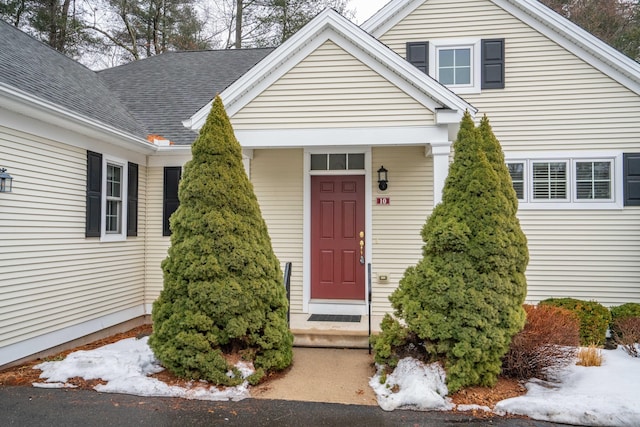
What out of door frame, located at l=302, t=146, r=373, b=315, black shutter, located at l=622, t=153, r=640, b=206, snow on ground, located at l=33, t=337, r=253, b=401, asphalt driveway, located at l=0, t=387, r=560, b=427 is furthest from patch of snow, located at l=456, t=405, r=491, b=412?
black shutter, located at l=622, t=153, r=640, b=206

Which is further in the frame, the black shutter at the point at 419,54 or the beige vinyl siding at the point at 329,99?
the black shutter at the point at 419,54

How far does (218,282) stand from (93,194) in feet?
9.82

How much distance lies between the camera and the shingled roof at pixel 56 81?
5.55 meters

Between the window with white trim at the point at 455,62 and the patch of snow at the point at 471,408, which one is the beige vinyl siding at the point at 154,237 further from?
the patch of snow at the point at 471,408

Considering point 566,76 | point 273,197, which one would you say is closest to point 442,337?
point 273,197

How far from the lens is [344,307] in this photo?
22.0 feet

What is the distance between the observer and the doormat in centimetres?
624

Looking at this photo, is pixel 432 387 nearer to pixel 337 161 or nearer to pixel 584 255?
pixel 337 161

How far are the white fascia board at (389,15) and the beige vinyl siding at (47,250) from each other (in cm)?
499

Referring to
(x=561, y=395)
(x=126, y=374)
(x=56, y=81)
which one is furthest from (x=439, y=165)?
(x=56, y=81)

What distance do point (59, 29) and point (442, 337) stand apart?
17.0 meters

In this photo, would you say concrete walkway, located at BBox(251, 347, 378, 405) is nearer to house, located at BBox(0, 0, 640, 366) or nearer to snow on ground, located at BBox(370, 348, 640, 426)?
snow on ground, located at BBox(370, 348, 640, 426)

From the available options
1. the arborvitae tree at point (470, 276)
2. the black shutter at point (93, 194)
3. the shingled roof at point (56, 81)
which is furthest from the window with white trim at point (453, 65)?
the black shutter at point (93, 194)

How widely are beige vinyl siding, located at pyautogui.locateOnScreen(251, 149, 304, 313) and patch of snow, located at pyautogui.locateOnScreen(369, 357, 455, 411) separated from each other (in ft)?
9.29
